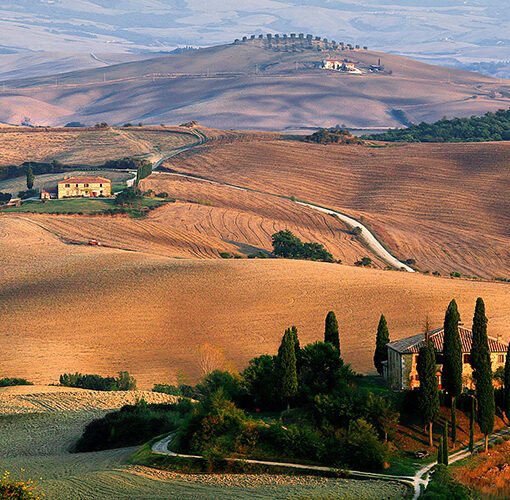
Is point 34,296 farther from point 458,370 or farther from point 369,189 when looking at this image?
point 369,189

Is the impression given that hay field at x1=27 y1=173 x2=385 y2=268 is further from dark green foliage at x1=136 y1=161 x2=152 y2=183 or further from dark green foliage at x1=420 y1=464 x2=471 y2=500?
dark green foliage at x1=420 y1=464 x2=471 y2=500

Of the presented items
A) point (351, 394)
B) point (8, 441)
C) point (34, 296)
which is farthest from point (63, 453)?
point (34, 296)

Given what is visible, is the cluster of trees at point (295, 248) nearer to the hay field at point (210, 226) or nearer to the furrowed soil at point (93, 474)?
the hay field at point (210, 226)

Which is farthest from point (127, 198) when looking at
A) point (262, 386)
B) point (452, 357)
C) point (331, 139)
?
point (452, 357)

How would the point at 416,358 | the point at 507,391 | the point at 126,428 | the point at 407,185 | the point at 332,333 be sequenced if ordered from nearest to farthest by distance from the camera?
the point at 507,391 → the point at 126,428 → the point at 416,358 → the point at 332,333 → the point at 407,185

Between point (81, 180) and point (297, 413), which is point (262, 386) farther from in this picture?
point (81, 180)
